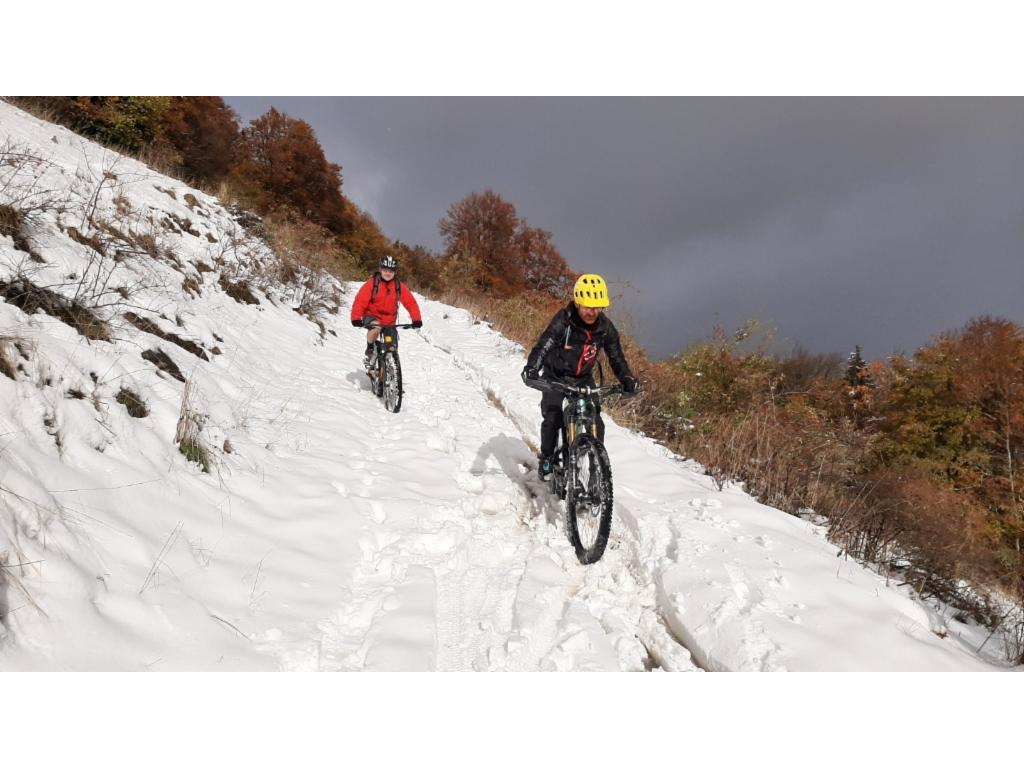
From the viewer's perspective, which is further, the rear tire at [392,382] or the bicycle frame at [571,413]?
the rear tire at [392,382]

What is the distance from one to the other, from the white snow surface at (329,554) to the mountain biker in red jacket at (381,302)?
2.13m

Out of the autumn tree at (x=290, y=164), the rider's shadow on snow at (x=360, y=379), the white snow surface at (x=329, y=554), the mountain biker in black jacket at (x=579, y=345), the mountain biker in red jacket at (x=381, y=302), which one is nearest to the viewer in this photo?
the white snow surface at (x=329, y=554)

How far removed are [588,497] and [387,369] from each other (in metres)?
4.34

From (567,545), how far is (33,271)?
4892 millimetres

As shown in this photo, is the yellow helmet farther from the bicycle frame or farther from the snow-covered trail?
the snow-covered trail

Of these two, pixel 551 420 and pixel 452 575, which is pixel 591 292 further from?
pixel 452 575

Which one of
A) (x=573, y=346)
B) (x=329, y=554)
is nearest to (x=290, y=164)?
(x=573, y=346)

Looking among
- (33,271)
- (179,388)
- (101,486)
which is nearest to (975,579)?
(101,486)

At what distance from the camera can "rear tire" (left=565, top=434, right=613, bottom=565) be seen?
3.30 m

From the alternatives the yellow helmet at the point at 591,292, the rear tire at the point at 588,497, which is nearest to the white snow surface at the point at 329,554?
the rear tire at the point at 588,497

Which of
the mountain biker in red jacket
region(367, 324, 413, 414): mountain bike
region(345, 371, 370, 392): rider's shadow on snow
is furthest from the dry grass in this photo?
region(345, 371, 370, 392): rider's shadow on snow

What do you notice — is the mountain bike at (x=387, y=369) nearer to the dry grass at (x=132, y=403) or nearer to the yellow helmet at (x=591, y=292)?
the dry grass at (x=132, y=403)

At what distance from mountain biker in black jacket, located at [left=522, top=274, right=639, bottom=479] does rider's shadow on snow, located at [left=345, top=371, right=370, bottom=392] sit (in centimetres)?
439

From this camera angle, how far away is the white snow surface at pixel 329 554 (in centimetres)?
200
